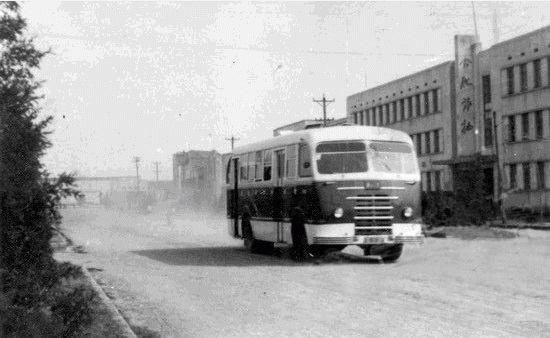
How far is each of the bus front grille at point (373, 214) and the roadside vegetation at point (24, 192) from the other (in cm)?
1004

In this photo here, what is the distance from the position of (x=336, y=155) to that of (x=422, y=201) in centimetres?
251

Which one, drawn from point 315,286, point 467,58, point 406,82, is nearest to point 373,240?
point 315,286

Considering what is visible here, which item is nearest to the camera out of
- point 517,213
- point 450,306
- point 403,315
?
point 403,315

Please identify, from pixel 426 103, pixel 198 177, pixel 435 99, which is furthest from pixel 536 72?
pixel 198 177

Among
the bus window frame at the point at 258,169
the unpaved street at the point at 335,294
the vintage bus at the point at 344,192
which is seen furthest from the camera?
the bus window frame at the point at 258,169

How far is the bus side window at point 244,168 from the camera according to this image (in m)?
20.3

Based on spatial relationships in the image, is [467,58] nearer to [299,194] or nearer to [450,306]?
[299,194]

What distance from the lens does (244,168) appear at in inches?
806

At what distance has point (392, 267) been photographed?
15.2 meters

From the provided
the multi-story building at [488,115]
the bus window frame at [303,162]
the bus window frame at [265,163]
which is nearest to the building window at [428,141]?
the multi-story building at [488,115]

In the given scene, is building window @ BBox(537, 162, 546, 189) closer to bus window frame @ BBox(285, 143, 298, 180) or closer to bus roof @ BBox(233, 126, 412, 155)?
bus roof @ BBox(233, 126, 412, 155)

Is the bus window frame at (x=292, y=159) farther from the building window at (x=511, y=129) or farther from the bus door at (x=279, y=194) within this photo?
the building window at (x=511, y=129)

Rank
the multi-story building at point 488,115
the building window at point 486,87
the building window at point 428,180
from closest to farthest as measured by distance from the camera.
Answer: the multi-story building at point 488,115 < the building window at point 486,87 < the building window at point 428,180

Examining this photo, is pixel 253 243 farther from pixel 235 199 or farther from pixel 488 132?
pixel 488 132
